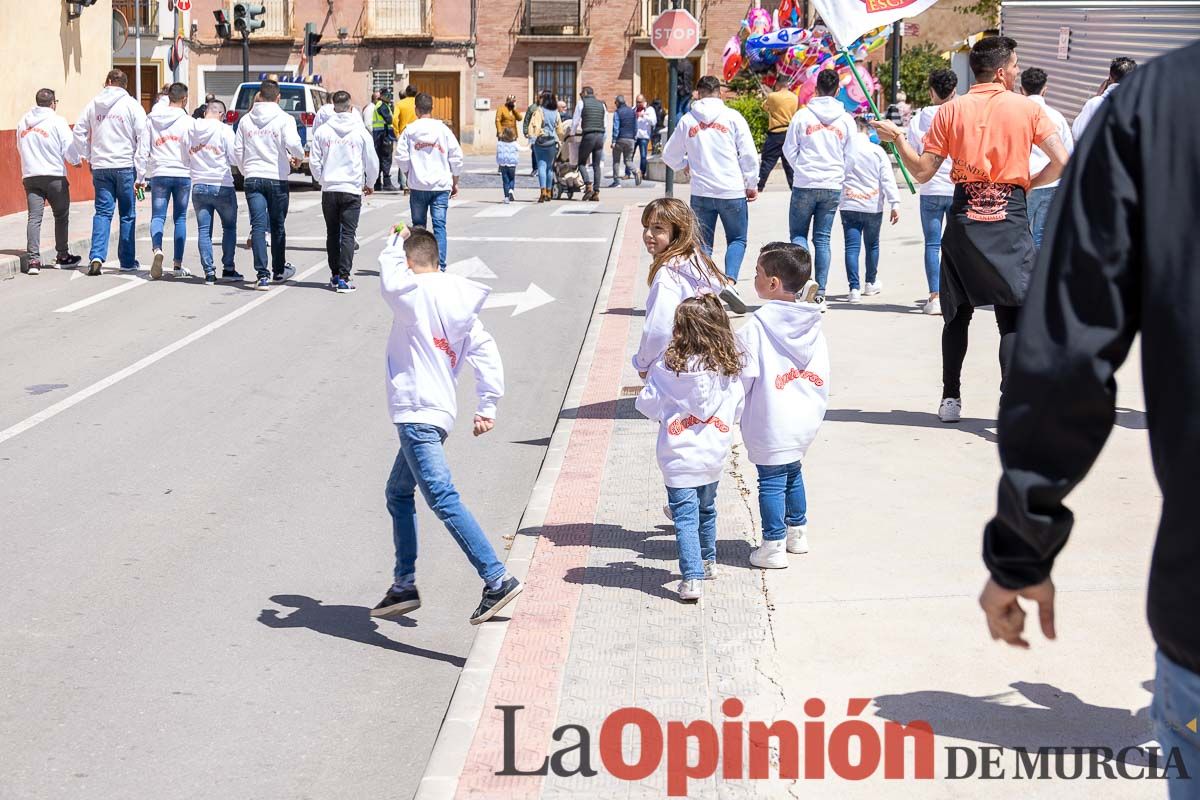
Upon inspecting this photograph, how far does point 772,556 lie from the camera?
6074 mm

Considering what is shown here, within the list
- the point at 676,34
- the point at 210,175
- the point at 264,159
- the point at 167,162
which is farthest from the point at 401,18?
the point at 264,159

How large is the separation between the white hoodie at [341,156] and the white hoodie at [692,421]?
31.0 feet

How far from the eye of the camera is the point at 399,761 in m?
4.77

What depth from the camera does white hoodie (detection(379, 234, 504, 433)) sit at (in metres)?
5.70

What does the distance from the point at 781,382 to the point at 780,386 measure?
0.02 m

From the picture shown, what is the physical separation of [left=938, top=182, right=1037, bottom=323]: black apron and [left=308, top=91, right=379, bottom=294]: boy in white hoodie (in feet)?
26.6

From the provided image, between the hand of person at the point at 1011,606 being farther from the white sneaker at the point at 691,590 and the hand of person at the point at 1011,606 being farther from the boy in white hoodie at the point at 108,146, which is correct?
the boy in white hoodie at the point at 108,146

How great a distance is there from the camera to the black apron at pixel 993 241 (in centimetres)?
766

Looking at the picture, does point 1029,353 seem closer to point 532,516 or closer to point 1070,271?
point 1070,271

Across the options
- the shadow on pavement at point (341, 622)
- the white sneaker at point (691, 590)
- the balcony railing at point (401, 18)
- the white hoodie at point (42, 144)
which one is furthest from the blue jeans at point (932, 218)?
the balcony railing at point (401, 18)

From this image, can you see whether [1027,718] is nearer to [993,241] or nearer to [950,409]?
[993,241]

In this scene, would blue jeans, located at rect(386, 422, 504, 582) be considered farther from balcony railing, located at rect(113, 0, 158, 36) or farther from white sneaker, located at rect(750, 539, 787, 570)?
balcony railing, located at rect(113, 0, 158, 36)

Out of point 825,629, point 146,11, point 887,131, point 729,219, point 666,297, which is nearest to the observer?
point 825,629

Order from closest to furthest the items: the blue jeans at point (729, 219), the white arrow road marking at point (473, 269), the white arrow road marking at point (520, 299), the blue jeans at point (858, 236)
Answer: the blue jeans at point (729, 219) < the blue jeans at point (858, 236) < the white arrow road marking at point (520, 299) < the white arrow road marking at point (473, 269)
